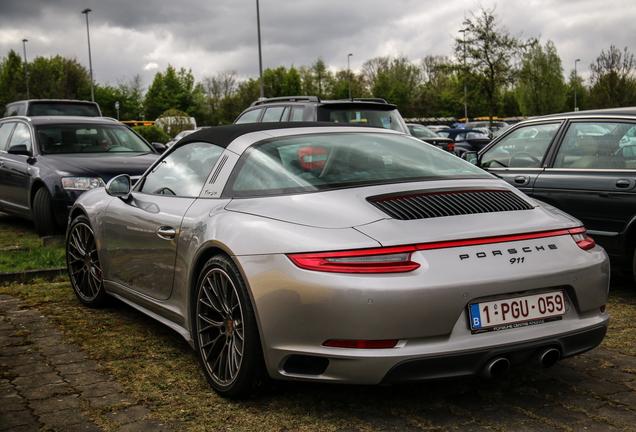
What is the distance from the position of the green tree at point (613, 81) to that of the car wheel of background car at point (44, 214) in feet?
120

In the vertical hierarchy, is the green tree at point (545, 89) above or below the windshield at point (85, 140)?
above

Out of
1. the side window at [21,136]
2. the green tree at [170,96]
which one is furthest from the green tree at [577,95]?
the side window at [21,136]

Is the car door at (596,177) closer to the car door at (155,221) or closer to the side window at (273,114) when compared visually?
the car door at (155,221)

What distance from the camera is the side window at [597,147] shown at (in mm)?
5012

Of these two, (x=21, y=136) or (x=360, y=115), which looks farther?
(x=21, y=136)

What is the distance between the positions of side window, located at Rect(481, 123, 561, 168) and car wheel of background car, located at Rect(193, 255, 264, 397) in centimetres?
375

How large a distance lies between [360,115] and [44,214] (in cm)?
449

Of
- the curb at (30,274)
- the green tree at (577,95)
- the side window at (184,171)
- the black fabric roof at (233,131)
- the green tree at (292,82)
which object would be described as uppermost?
the green tree at (292,82)

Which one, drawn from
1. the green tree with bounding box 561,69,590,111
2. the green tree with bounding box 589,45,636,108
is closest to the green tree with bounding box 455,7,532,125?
the green tree with bounding box 589,45,636,108

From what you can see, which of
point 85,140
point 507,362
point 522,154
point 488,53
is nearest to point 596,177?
point 522,154

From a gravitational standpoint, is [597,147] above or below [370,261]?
above

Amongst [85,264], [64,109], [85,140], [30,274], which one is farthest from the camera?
[64,109]

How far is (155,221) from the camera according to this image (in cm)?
379

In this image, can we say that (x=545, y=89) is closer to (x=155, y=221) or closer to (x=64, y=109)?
(x=64, y=109)
